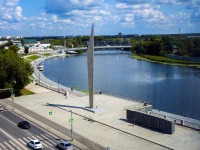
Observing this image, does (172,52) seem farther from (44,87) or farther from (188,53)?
(44,87)

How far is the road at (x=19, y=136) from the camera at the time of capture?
29547 mm

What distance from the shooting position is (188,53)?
131000mm

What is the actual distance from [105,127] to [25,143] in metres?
9.47

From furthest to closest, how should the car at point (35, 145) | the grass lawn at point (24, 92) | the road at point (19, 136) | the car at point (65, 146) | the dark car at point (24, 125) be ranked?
the grass lawn at point (24, 92), the dark car at point (24, 125), the road at point (19, 136), the car at point (35, 145), the car at point (65, 146)

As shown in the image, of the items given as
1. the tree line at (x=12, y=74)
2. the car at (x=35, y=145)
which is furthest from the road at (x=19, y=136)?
the tree line at (x=12, y=74)

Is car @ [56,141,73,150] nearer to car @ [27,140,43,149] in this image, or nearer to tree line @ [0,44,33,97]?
car @ [27,140,43,149]

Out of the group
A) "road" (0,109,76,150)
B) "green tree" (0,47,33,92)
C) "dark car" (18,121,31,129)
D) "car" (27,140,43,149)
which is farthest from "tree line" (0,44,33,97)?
"car" (27,140,43,149)

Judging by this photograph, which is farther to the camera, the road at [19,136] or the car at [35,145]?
the road at [19,136]

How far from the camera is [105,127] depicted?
35.2 m

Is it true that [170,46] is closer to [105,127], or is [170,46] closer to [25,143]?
[105,127]

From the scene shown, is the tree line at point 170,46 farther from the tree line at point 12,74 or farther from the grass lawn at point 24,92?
the tree line at point 12,74

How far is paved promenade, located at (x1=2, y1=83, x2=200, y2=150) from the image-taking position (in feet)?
96.2

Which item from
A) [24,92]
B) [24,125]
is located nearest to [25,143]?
[24,125]

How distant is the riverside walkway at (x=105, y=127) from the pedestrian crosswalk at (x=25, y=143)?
74.8 inches
